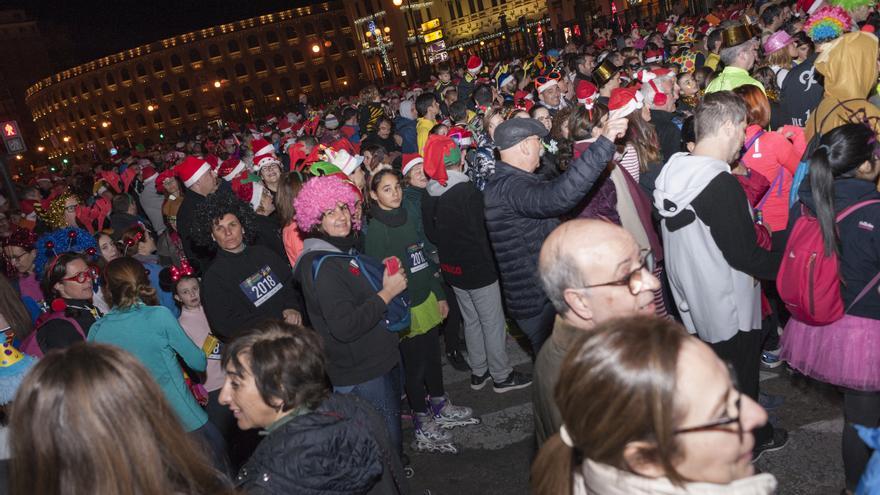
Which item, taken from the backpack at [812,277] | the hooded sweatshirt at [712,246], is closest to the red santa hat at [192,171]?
the hooded sweatshirt at [712,246]

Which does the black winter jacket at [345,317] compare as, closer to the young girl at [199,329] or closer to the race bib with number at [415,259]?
the race bib with number at [415,259]

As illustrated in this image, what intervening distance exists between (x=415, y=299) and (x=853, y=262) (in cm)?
288

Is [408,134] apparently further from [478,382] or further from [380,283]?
[380,283]

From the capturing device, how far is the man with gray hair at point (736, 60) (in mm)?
5402

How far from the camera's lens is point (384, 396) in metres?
3.72

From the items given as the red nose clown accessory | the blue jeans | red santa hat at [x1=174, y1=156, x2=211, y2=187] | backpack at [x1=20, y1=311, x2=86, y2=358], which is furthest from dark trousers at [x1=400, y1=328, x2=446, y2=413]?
red santa hat at [x1=174, y1=156, x2=211, y2=187]

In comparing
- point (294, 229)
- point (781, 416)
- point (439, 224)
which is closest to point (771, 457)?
point (781, 416)

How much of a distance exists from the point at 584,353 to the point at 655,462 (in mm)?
288

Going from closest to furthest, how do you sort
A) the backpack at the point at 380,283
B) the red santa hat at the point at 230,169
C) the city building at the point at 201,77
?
the backpack at the point at 380,283
the red santa hat at the point at 230,169
the city building at the point at 201,77

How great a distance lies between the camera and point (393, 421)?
3775mm

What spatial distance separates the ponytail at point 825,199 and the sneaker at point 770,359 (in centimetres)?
214

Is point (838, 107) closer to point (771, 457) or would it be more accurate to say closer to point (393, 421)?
point (771, 457)

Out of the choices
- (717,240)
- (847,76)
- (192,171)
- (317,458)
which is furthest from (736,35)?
(317,458)

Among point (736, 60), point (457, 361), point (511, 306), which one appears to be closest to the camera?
point (511, 306)
